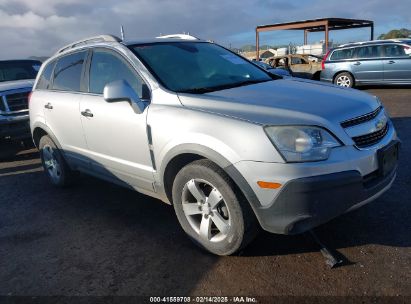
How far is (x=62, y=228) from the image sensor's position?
3971mm

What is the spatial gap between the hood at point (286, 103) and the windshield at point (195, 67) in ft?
0.84

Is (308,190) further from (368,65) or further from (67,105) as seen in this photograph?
(368,65)

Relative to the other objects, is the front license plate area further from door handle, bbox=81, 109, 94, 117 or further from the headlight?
door handle, bbox=81, 109, 94, 117

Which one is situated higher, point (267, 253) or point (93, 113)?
point (93, 113)

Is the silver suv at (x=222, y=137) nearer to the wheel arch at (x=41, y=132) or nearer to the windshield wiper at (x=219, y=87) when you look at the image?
the windshield wiper at (x=219, y=87)

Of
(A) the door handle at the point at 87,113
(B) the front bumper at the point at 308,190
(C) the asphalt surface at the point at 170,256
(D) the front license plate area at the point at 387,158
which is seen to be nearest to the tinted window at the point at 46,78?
(A) the door handle at the point at 87,113

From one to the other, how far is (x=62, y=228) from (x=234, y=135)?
2212 mm

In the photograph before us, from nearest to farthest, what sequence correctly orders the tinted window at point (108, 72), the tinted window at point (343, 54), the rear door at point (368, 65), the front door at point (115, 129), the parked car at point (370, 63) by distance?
the front door at point (115, 129) < the tinted window at point (108, 72) < the parked car at point (370, 63) < the rear door at point (368, 65) < the tinted window at point (343, 54)

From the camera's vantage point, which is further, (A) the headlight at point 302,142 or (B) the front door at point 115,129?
(B) the front door at point 115,129

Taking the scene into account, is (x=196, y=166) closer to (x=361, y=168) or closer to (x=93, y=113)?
(x=361, y=168)

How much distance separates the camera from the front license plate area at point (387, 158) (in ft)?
9.48

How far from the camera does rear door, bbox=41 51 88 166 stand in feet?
14.3

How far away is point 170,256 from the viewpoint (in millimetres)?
3248

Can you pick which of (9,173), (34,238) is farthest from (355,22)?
(34,238)
